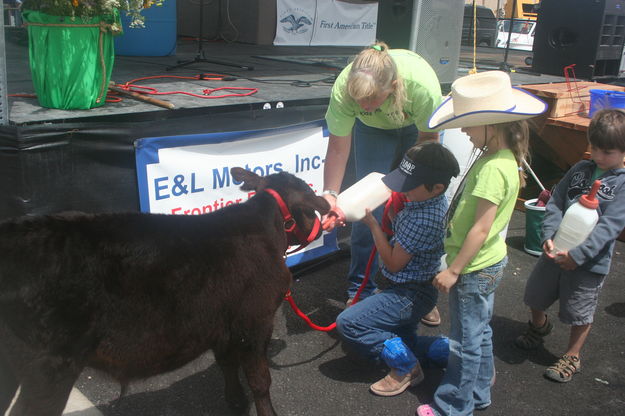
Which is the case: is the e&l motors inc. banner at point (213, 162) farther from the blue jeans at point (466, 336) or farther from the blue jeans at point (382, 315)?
the blue jeans at point (466, 336)

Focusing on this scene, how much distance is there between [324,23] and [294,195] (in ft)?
29.8

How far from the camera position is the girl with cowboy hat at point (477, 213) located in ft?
8.91

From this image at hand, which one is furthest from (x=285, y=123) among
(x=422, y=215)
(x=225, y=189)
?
(x=422, y=215)

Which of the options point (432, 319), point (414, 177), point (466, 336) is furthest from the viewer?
point (432, 319)

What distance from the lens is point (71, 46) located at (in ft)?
12.4

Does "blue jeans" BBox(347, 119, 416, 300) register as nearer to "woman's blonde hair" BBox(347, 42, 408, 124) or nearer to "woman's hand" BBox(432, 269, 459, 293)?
"woman's blonde hair" BBox(347, 42, 408, 124)

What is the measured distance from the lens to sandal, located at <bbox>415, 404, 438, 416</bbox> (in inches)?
121

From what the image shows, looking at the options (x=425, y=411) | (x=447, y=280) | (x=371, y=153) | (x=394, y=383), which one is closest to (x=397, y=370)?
(x=394, y=383)

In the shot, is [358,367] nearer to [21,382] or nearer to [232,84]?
[21,382]

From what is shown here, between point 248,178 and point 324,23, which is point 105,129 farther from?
point 324,23

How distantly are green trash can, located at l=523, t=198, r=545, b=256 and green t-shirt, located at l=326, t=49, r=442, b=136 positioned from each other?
231 centimetres

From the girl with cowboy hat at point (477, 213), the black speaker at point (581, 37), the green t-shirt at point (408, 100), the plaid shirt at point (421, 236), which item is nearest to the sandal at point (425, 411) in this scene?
the girl with cowboy hat at point (477, 213)

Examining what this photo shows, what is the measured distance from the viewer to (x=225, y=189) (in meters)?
4.17

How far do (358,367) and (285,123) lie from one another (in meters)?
2.04
